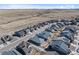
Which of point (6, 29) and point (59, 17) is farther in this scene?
point (59, 17)

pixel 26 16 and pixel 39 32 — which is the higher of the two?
pixel 26 16

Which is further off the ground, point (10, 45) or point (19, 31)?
point (19, 31)
